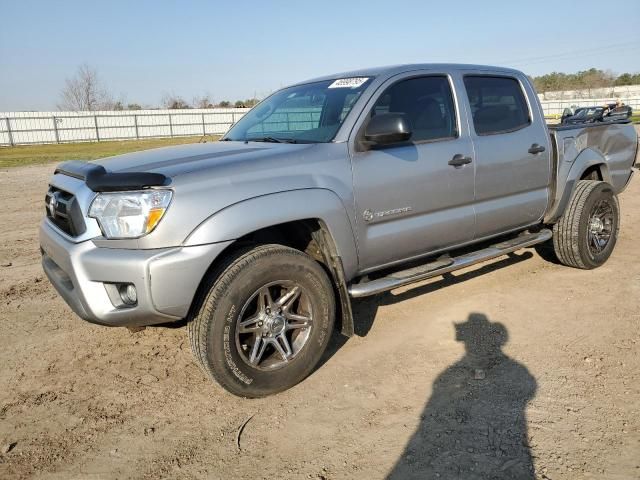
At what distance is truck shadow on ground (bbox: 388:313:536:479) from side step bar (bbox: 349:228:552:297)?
2.03ft

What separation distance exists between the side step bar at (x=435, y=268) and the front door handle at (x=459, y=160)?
0.74 meters

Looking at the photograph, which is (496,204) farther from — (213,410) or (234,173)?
(213,410)

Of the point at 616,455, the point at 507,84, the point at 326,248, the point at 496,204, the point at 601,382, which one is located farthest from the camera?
the point at 507,84

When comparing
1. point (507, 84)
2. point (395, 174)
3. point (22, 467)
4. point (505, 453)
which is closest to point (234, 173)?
point (395, 174)

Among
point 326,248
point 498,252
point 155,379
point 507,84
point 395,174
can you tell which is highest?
point 507,84

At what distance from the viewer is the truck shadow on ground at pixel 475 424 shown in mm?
2488

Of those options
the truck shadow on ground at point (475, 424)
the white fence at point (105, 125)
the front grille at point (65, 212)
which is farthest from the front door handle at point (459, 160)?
the white fence at point (105, 125)

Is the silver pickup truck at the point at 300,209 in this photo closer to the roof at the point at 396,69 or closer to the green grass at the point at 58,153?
the roof at the point at 396,69

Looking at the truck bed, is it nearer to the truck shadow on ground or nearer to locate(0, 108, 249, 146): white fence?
the truck shadow on ground

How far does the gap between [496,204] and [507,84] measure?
1240 mm

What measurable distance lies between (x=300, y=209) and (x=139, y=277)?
3.30ft

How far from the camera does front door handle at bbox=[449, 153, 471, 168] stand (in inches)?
156

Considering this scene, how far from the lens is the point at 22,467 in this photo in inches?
103

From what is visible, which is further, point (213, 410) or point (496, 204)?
point (496, 204)
